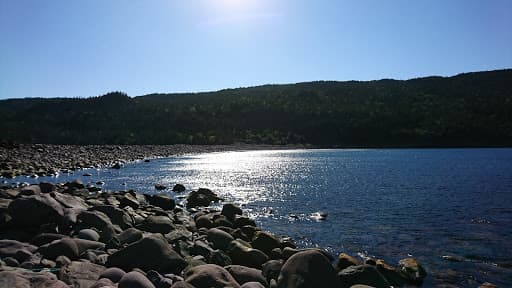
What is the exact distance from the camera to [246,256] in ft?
42.7

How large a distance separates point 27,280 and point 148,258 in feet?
11.5

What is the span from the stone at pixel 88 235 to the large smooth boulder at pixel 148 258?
7.09ft

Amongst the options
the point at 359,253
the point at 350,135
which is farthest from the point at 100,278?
the point at 350,135

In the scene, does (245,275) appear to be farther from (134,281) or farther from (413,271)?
(413,271)

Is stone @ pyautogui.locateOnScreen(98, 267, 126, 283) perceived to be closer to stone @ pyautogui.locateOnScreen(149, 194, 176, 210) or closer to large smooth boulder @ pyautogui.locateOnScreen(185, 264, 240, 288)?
large smooth boulder @ pyautogui.locateOnScreen(185, 264, 240, 288)

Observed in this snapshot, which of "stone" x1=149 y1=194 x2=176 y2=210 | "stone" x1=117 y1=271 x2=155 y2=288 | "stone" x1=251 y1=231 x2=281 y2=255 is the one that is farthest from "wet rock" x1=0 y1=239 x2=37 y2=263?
"stone" x1=149 y1=194 x2=176 y2=210

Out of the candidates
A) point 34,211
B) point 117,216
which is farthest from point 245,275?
point 34,211

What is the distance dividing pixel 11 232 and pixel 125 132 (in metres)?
120

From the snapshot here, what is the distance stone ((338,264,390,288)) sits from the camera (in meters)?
11.4

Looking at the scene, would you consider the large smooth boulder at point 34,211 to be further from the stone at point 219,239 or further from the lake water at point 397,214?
the lake water at point 397,214

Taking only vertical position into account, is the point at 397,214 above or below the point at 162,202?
below

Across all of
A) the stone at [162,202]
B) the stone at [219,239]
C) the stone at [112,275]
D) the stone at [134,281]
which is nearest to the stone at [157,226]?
the stone at [219,239]

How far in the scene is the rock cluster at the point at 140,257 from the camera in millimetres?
9438

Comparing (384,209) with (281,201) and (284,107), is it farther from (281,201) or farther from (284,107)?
(284,107)
